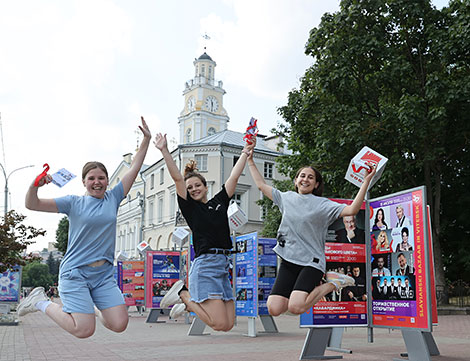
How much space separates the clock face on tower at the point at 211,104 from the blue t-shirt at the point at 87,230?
82.8 metres

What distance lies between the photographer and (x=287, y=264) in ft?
21.2

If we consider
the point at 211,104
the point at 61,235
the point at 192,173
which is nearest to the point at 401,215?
the point at 192,173

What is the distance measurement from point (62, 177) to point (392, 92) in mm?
19952

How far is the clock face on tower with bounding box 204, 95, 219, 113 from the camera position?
88062 millimetres

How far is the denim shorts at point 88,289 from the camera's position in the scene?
5.48m

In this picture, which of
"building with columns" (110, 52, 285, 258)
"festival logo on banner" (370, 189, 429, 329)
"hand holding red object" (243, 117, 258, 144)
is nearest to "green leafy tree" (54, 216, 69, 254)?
"building with columns" (110, 52, 285, 258)

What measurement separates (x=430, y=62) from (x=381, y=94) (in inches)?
92.5

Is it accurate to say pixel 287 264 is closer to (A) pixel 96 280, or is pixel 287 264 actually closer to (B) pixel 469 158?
(A) pixel 96 280

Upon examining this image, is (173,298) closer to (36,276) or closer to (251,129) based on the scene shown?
(251,129)

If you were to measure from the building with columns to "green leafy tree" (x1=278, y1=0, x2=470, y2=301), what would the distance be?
613 inches

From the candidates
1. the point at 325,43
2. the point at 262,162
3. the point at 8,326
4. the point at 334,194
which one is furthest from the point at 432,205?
the point at 262,162

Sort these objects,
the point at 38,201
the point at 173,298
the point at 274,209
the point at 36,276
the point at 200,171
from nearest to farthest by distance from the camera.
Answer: the point at 38,201
the point at 173,298
the point at 274,209
the point at 200,171
the point at 36,276

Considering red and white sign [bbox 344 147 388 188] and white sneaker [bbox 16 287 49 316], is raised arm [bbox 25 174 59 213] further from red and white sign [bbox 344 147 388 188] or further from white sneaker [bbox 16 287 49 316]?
red and white sign [bbox 344 147 388 188]

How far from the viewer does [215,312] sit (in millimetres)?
5867
